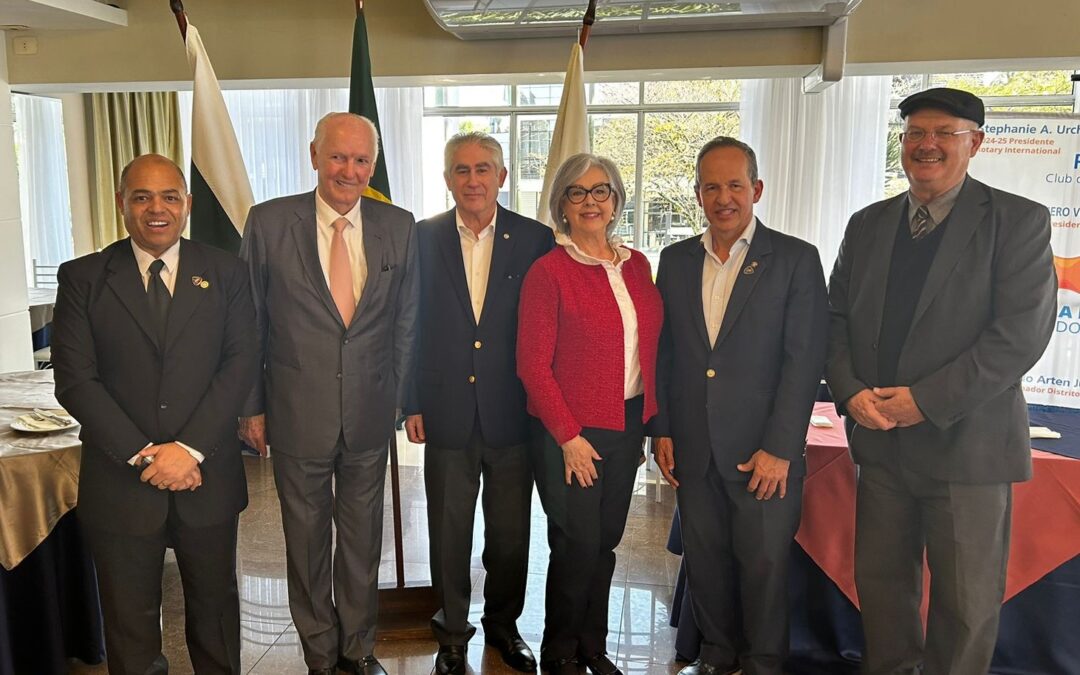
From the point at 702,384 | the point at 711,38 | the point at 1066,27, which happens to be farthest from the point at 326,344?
the point at 1066,27

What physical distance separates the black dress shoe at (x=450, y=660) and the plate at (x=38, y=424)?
1450mm

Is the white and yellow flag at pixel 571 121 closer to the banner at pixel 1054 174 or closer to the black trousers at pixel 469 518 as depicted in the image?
the black trousers at pixel 469 518

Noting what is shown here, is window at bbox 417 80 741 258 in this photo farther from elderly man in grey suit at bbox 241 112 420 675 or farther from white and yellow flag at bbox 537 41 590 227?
elderly man in grey suit at bbox 241 112 420 675

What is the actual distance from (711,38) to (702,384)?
2082 millimetres

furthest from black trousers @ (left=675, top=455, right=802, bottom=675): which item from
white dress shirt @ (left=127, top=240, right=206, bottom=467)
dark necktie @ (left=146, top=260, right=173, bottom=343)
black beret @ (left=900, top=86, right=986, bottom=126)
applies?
dark necktie @ (left=146, top=260, right=173, bottom=343)

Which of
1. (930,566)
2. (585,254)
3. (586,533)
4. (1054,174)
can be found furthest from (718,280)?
(1054,174)

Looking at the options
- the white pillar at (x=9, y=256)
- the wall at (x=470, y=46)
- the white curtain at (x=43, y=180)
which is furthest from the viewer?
the white curtain at (x=43, y=180)

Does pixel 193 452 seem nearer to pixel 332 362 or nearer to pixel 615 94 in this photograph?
pixel 332 362

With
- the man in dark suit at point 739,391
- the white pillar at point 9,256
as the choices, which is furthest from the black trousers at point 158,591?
the white pillar at point 9,256

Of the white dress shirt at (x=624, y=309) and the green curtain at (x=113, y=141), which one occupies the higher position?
the green curtain at (x=113, y=141)

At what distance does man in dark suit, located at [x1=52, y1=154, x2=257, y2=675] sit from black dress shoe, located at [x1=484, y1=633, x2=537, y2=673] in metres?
0.93

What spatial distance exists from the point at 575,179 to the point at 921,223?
0.94 meters

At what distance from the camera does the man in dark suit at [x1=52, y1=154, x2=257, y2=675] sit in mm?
1929

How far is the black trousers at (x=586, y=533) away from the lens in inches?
88.0
